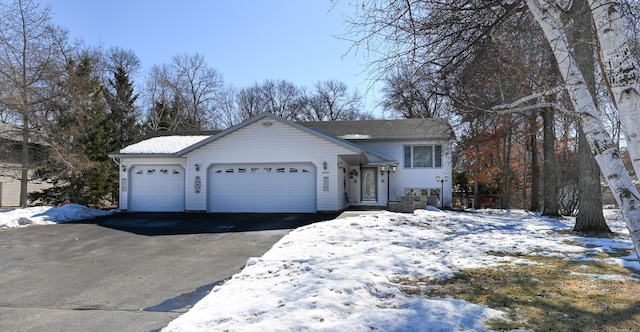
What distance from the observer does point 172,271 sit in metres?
7.20

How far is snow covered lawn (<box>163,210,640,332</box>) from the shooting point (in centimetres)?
408

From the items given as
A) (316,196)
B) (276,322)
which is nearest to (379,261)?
(276,322)

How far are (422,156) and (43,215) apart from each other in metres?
16.6

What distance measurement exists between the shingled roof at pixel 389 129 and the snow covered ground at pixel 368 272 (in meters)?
9.09

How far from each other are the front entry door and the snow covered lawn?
8.94 meters

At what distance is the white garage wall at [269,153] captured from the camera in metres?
16.3

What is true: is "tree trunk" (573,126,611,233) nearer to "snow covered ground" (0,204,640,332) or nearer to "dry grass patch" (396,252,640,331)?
"snow covered ground" (0,204,640,332)

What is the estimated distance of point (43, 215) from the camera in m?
14.9

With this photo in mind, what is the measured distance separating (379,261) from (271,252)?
220cm

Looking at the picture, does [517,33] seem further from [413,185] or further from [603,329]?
[413,185]

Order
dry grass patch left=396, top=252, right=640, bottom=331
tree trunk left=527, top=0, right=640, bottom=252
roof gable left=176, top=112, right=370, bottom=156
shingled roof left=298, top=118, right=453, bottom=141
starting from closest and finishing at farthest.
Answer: tree trunk left=527, top=0, right=640, bottom=252, dry grass patch left=396, top=252, right=640, bottom=331, roof gable left=176, top=112, right=370, bottom=156, shingled roof left=298, top=118, right=453, bottom=141

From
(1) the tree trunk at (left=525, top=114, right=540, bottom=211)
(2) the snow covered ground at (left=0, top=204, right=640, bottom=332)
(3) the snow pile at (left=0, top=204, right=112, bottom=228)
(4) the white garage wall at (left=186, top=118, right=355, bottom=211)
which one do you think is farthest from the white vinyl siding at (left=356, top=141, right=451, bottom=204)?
(3) the snow pile at (left=0, top=204, right=112, bottom=228)

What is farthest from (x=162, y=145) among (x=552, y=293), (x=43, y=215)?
(x=552, y=293)

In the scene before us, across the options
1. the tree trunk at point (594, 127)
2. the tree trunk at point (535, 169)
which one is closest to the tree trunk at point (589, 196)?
the tree trunk at point (594, 127)
